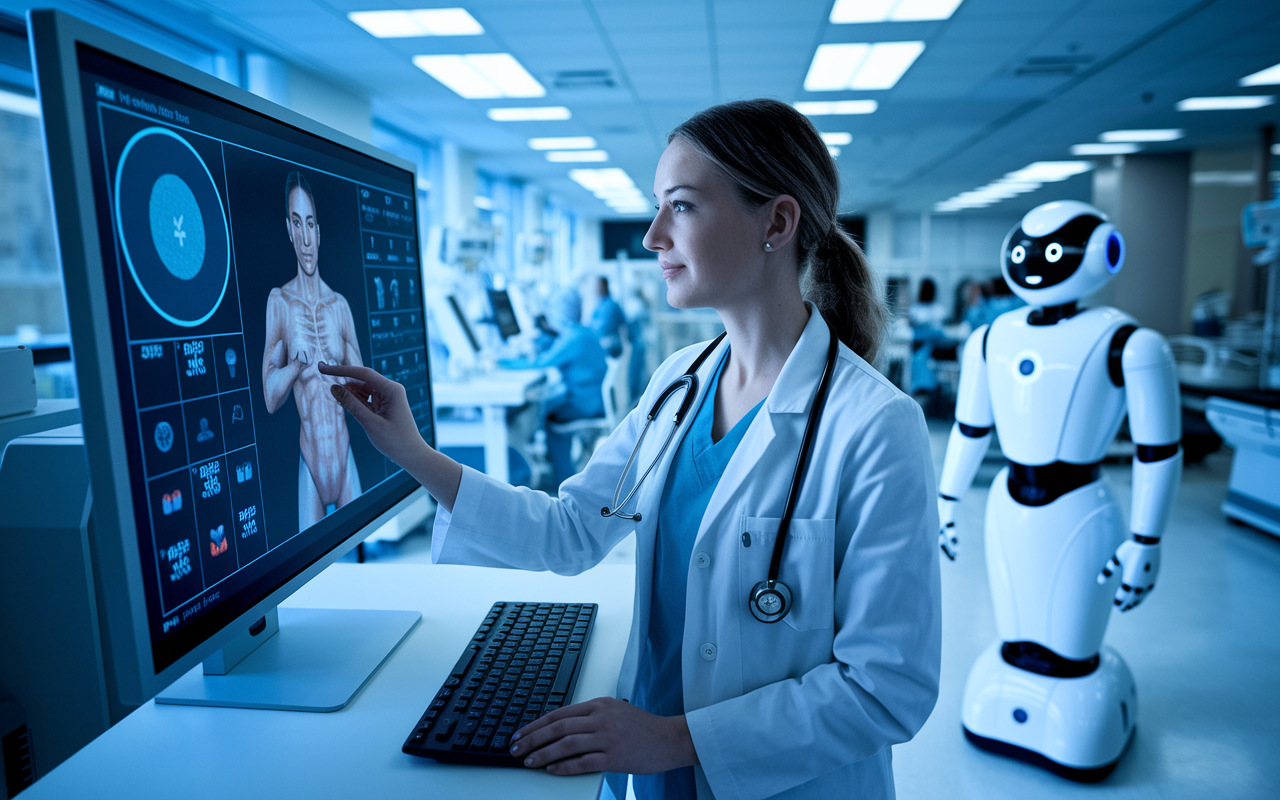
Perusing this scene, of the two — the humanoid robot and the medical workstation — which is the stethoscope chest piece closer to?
the medical workstation

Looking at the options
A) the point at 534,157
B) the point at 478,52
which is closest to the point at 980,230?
the point at 534,157

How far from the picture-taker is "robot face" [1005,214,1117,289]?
6.91ft

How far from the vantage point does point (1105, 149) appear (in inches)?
310

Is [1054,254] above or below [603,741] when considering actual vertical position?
above

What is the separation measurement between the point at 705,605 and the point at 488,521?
34 centimetres

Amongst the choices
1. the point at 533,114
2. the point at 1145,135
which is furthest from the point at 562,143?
the point at 1145,135

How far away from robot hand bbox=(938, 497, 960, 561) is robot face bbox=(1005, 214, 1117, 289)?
721 millimetres

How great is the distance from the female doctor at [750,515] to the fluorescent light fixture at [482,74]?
4.26 metres

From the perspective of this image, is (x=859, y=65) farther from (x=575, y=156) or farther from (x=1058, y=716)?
(x=1058, y=716)

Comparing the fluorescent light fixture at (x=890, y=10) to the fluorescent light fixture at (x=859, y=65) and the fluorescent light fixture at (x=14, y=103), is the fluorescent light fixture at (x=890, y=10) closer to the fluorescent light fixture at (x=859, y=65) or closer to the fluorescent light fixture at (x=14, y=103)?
the fluorescent light fixture at (x=859, y=65)

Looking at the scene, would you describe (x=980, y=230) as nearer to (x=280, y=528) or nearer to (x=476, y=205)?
(x=476, y=205)

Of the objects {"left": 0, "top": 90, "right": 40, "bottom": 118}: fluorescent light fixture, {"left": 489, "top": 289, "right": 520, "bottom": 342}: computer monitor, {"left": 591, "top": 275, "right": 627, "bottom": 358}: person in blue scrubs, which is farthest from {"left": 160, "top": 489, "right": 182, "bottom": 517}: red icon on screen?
{"left": 591, "top": 275, "right": 627, "bottom": 358}: person in blue scrubs

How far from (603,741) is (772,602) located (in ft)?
0.86

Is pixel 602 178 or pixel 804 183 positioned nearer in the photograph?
pixel 804 183
